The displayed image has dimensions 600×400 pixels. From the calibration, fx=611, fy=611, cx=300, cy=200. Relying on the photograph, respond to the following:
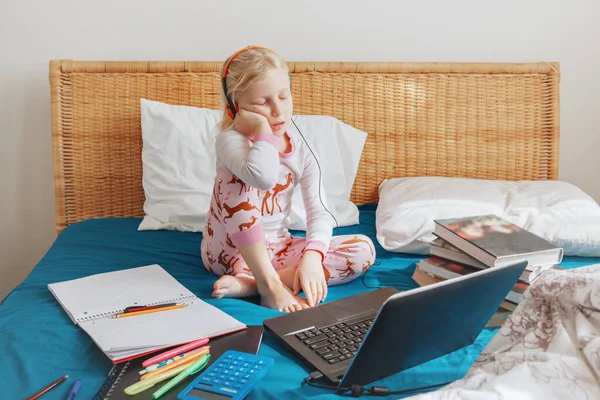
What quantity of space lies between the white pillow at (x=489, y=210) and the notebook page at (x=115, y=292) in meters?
0.60

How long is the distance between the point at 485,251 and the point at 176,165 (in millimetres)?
1002

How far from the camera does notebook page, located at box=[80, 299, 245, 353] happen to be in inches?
39.6

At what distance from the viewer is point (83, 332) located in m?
1.11

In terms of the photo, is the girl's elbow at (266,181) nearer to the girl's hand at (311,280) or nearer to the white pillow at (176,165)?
the girl's hand at (311,280)

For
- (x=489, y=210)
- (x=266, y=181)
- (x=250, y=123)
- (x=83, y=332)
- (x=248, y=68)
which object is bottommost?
(x=83, y=332)

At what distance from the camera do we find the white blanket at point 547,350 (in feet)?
2.29

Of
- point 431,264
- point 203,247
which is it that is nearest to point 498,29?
point 431,264

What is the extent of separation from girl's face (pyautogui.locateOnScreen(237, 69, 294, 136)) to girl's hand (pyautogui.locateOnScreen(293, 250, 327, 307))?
1.07 feet

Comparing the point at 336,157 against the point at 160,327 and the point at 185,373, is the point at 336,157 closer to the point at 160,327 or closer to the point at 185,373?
the point at 160,327

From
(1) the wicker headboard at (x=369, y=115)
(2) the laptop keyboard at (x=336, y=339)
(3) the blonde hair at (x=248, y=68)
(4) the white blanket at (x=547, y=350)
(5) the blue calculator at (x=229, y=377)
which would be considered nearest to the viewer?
(4) the white blanket at (x=547, y=350)

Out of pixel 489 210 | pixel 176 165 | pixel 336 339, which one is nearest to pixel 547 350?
pixel 336 339

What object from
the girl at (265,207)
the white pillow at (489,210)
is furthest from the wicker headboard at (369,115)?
the girl at (265,207)

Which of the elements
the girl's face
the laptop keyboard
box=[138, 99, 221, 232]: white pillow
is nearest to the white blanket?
the laptop keyboard

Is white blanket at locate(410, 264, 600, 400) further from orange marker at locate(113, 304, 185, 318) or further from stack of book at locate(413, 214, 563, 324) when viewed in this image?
orange marker at locate(113, 304, 185, 318)
